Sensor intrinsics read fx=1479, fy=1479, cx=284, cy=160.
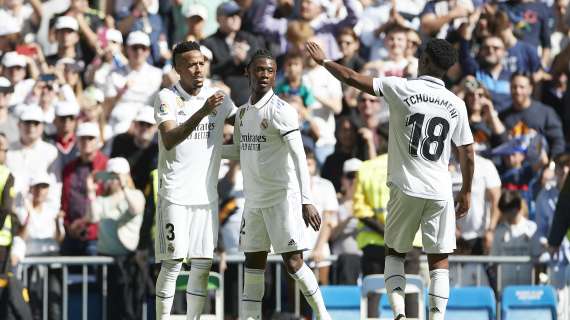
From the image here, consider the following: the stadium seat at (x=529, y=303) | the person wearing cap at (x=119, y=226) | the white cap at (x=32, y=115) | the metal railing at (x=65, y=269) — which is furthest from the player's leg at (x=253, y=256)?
the white cap at (x=32, y=115)

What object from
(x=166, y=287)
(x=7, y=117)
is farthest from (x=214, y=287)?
(x=7, y=117)

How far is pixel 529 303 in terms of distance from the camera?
14.2m

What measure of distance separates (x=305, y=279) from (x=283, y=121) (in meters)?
1.30

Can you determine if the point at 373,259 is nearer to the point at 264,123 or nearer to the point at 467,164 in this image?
the point at 467,164

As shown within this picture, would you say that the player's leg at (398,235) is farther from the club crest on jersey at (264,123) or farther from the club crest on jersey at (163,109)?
the club crest on jersey at (163,109)

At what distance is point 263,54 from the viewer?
12.0 meters

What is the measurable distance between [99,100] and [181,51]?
594 cm

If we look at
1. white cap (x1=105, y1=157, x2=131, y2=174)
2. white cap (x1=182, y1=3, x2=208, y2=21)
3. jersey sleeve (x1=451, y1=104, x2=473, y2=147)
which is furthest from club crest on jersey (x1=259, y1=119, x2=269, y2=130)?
white cap (x1=182, y1=3, x2=208, y2=21)

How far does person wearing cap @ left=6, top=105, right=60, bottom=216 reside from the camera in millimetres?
16656

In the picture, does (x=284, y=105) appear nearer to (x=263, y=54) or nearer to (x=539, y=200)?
(x=263, y=54)

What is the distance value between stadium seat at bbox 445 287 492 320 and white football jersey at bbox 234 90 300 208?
8.66ft

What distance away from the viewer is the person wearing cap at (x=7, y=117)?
673 inches

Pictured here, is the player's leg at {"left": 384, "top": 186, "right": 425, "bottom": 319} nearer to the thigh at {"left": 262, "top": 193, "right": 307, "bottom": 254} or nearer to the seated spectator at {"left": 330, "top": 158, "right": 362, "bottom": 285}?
the thigh at {"left": 262, "top": 193, "right": 307, "bottom": 254}

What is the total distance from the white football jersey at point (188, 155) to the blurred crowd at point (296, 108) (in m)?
2.48
